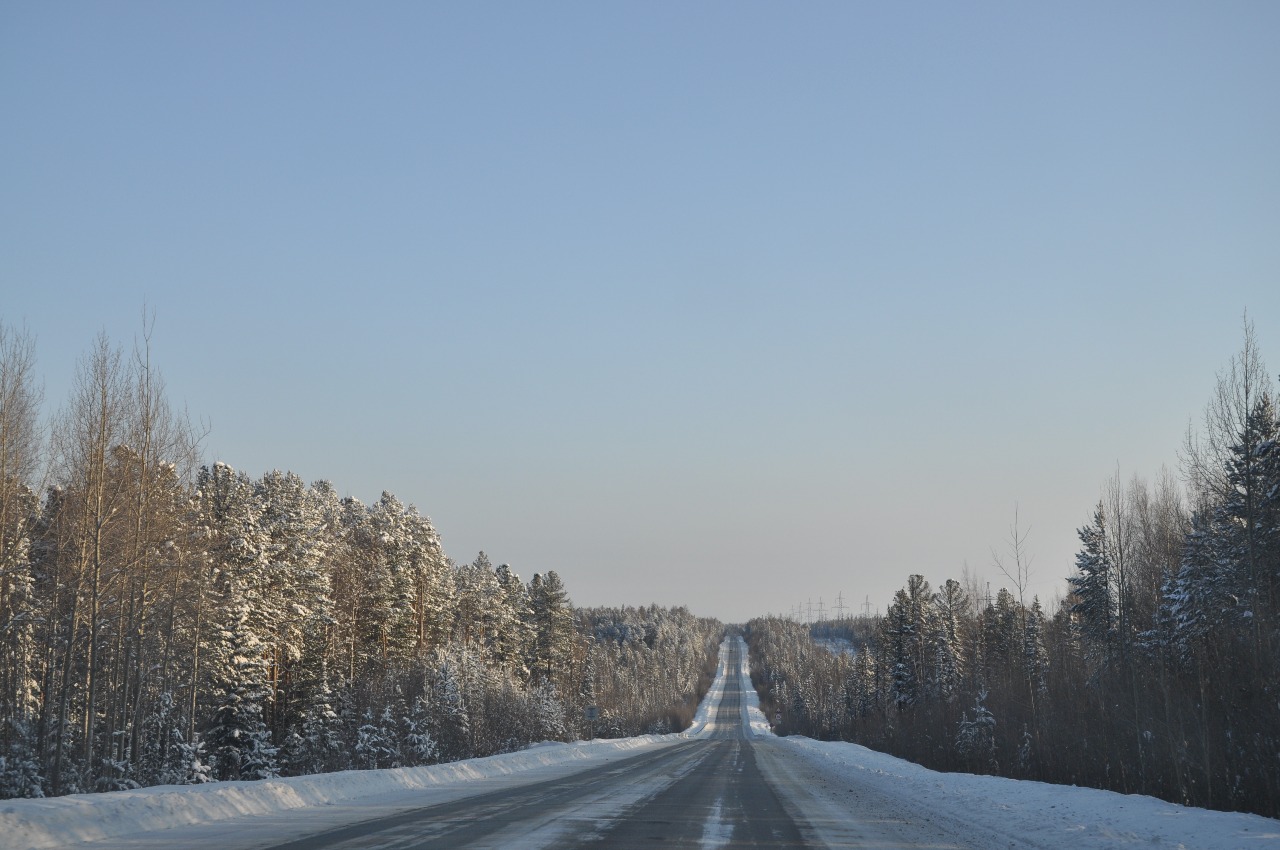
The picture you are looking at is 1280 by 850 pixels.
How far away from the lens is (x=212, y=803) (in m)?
14.6

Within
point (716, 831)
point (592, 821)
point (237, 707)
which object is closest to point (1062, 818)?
point (716, 831)

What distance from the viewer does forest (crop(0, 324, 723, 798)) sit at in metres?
27.3

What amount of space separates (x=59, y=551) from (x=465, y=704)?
25.8 metres

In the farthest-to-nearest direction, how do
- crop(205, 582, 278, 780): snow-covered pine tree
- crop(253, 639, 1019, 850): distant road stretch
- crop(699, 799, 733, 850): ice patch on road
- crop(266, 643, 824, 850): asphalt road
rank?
crop(205, 582, 278, 780): snow-covered pine tree
crop(699, 799, 733, 850): ice patch on road
crop(253, 639, 1019, 850): distant road stretch
crop(266, 643, 824, 850): asphalt road

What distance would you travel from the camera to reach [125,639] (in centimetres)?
3134

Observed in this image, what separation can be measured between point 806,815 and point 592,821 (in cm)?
417

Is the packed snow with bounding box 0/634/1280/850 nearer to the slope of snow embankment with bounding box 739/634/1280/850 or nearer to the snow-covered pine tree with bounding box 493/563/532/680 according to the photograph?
the slope of snow embankment with bounding box 739/634/1280/850

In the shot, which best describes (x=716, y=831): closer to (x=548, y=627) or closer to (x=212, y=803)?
(x=212, y=803)

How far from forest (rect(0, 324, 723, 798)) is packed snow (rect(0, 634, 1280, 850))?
9075 mm

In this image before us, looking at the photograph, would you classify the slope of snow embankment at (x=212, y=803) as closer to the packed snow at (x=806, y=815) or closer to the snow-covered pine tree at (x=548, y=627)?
the packed snow at (x=806, y=815)

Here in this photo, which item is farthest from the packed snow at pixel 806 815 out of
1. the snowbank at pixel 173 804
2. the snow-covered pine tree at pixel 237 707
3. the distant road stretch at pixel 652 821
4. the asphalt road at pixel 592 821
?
the snow-covered pine tree at pixel 237 707

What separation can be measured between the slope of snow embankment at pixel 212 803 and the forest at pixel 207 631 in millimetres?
8004

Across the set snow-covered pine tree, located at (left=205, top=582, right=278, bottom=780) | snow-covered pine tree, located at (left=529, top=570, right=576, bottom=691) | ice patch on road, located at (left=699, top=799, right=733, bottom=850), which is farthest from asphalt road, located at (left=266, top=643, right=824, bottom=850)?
snow-covered pine tree, located at (left=529, top=570, right=576, bottom=691)

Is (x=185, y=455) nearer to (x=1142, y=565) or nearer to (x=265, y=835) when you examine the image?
(x=265, y=835)
